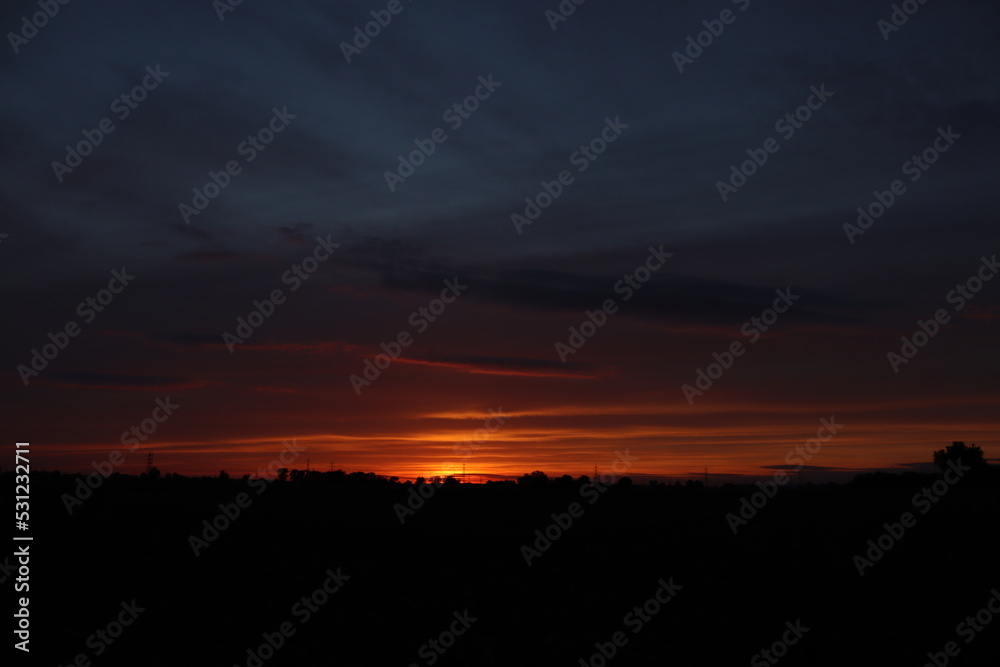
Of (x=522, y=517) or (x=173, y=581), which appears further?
(x=522, y=517)

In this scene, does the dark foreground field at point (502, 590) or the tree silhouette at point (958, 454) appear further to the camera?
the tree silhouette at point (958, 454)

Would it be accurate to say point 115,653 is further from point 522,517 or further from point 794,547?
point 522,517

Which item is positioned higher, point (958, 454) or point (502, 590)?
point (958, 454)

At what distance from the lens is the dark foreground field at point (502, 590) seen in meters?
18.8

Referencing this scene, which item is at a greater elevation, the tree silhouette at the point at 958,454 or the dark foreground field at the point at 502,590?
the tree silhouette at the point at 958,454

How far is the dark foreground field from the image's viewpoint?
18844mm

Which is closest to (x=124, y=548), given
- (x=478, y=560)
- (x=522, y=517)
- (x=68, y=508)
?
(x=68, y=508)

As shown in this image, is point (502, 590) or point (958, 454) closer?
point (502, 590)

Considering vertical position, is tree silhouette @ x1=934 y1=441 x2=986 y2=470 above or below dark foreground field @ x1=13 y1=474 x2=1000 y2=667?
above

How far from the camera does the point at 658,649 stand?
756 inches

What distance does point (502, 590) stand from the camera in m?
24.8

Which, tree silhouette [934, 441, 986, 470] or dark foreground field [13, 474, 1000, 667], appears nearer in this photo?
dark foreground field [13, 474, 1000, 667]

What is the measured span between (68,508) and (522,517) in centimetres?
2283

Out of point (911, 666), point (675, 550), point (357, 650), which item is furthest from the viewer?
point (675, 550)
